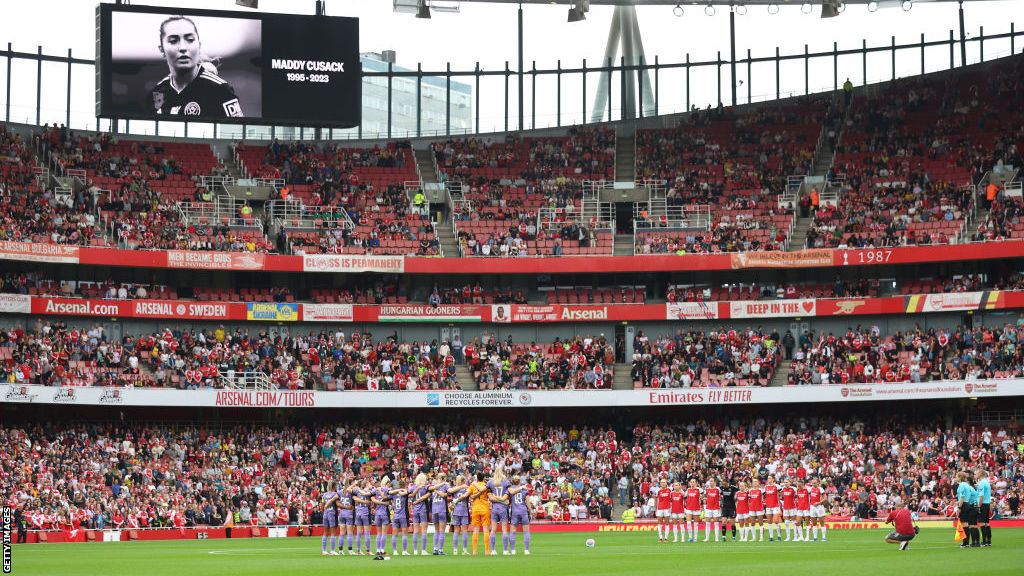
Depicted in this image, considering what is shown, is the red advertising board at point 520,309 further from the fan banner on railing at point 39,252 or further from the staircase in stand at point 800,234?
the staircase in stand at point 800,234

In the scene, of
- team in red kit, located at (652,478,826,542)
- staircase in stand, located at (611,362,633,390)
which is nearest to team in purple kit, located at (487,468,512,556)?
team in red kit, located at (652,478,826,542)

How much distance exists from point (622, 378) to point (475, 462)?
8145 millimetres

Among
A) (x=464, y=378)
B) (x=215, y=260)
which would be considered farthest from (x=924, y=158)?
(x=215, y=260)

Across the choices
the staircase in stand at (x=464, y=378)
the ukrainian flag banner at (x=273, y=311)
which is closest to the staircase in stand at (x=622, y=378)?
the staircase in stand at (x=464, y=378)

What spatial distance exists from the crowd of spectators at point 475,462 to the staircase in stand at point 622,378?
1.88m

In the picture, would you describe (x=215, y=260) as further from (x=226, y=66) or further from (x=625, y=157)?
(x=625, y=157)

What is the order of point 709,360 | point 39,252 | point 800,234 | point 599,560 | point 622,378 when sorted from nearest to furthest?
point 599,560 < point 39,252 < point 709,360 < point 622,378 < point 800,234

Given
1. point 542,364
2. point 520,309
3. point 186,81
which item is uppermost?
point 186,81

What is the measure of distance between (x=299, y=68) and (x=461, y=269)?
38.5 feet

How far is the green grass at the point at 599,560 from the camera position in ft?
67.7

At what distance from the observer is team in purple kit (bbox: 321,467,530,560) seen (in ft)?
84.0

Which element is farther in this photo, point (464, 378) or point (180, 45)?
point (180, 45)

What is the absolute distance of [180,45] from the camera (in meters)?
55.2

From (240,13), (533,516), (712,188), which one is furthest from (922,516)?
(240,13)
